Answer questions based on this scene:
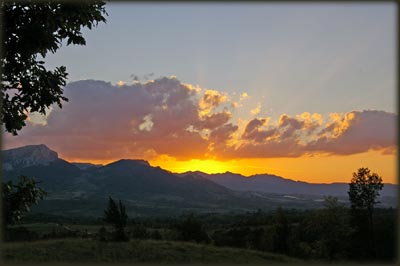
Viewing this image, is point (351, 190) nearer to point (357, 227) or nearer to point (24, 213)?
point (357, 227)

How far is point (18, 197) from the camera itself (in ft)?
29.7

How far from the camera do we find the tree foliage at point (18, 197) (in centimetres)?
888

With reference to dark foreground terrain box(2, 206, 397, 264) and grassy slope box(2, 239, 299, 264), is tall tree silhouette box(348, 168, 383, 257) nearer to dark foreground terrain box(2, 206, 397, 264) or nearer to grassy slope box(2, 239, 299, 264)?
dark foreground terrain box(2, 206, 397, 264)

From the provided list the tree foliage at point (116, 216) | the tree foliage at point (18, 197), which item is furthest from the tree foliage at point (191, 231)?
the tree foliage at point (18, 197)

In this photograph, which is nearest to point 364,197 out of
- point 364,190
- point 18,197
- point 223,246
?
point 364,190

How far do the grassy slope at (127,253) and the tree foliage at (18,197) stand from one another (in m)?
40.9

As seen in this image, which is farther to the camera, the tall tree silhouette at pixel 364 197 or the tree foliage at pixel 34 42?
the tall tree silhouette at pixel 364 197

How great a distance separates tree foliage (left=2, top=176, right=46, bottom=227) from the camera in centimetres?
888

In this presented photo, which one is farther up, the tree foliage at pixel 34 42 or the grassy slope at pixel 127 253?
the tree foliage at pixel 34 42

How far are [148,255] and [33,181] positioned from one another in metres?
46.7

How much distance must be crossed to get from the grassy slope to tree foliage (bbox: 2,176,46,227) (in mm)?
40886

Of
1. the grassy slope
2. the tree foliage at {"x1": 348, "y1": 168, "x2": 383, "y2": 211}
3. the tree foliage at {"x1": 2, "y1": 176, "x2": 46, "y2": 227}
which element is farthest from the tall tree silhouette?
the tree foliage at {"x1": 2, "y1": 176, "x2": 46, "y2": 227}

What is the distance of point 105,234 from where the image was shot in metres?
65.1

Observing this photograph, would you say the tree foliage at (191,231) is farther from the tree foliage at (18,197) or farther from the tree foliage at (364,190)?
the tree foliage at (18,197)
